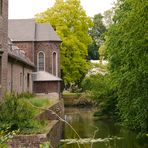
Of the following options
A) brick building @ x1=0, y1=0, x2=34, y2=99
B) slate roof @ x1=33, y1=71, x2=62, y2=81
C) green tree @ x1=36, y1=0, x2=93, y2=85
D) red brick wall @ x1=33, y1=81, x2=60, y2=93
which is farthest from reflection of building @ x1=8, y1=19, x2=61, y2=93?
brick building @ x1=0, y1=0, x2=34, y2=99

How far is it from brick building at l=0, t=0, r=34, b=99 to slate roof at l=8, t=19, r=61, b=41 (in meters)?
9.18

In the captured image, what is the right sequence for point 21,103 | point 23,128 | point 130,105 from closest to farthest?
point 23,128, point 21,103, point 130,105

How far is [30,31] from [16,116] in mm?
32463

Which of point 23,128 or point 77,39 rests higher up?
point 77,39

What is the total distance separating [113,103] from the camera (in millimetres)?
38531

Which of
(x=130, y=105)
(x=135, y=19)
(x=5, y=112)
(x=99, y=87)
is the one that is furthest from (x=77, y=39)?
(x=5, y=112)

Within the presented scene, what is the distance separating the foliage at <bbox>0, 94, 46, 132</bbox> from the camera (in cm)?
1487

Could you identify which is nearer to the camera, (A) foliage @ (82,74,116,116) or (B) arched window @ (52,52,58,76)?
(A) foliage @ (82,74,116,116)

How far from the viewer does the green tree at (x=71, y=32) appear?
163 ft

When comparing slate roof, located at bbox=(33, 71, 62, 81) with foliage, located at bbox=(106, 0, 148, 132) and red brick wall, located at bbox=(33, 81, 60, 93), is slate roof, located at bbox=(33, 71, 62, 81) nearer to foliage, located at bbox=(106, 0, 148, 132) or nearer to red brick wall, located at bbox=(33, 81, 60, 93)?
red brick wall, located at bbox=(33, 81, 60, 93)

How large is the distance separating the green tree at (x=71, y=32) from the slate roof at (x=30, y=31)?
383 cm

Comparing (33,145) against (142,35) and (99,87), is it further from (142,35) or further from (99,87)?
(99,87)

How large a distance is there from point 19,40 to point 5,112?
30.8 meters

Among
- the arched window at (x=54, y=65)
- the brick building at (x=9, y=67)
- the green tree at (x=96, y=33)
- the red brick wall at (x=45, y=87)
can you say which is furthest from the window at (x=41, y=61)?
the green tree at (x=96, y=33)
